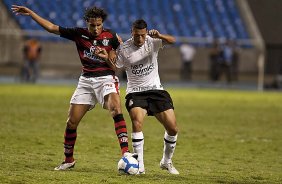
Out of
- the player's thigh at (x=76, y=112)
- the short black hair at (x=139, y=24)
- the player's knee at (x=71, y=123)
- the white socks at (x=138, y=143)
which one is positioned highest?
the short black hair at (x=139, y=24)

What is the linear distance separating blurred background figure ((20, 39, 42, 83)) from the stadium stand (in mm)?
4287

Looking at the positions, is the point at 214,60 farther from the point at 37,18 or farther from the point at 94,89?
the point at 37,18

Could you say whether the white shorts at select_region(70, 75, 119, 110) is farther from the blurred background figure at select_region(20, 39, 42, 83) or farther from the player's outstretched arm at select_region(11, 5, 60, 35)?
the blurred background figure at select_region(20, 39, 42, 83)

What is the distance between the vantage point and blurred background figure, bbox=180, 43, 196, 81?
3912cm

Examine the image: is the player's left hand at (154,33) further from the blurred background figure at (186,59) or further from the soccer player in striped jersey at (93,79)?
the blurred background figure at (186,59)

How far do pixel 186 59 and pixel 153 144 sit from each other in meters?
24.4

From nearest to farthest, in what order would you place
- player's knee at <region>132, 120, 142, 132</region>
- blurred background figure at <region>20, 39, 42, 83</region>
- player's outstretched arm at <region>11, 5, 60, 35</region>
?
1. player's outstretched arm at <region>11, 5, 60, 35</region>
2. player's knee at <region>132, 120, 142, 132</region>
3. blurred background figure at <region>20, 39, 42, 83</region>

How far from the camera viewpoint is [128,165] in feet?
33.5

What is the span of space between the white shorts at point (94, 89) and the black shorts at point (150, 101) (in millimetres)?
242

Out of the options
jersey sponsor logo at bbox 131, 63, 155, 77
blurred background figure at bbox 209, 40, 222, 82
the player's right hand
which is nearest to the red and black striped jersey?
jersey sponsor logo at bbox 131, 63, 155, 77

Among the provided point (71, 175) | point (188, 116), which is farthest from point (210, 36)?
point (71, 175)

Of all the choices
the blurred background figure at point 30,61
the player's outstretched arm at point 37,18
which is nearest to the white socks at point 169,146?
the player's outstretched arm at point 37,18

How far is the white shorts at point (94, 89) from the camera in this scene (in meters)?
10.9

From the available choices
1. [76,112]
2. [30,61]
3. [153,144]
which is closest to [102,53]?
[76,112]
